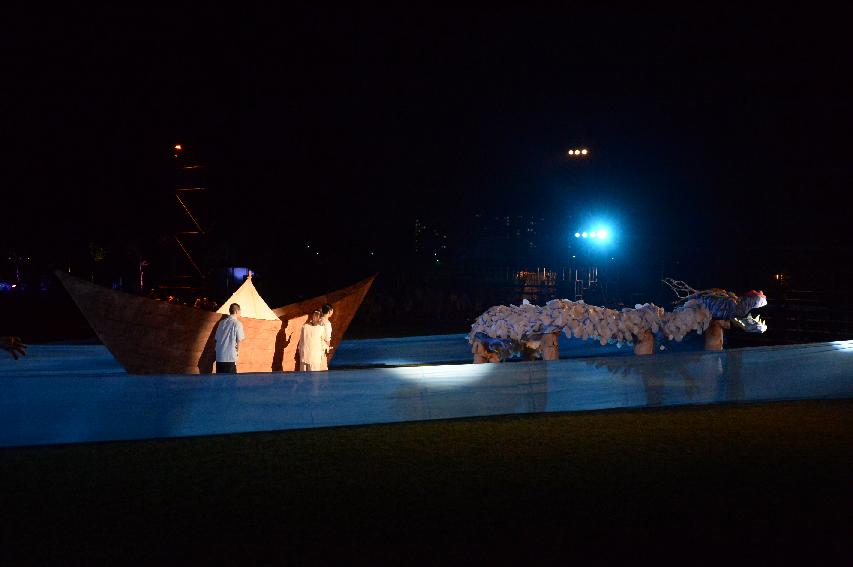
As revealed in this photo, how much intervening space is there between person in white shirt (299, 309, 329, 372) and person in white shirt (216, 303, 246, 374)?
0.70m

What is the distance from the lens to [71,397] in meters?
7.28

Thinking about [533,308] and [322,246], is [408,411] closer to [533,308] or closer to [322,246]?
[533,308]

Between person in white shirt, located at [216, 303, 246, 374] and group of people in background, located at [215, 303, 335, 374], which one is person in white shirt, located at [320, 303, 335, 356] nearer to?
group of people in background, located at [215, 303, 335, 374]

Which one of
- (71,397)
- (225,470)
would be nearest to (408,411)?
(225,470)

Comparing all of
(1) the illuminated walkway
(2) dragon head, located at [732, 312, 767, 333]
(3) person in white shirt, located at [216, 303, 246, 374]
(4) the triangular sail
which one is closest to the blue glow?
(1) the illuminated walkway

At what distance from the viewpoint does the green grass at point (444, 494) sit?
183 inches

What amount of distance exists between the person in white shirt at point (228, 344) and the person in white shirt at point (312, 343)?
2.29 feet

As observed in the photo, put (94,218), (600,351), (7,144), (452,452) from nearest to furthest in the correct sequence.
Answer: (452,452)
(600,351)
(7,144)
(94,218)

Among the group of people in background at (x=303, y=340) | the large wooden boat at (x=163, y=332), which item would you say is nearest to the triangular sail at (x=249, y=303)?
the large wooden boat at (x=163, y=332)

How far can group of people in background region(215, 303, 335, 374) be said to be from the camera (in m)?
8.79

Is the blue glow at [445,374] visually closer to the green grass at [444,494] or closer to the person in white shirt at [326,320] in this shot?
the green grass at [444,494]

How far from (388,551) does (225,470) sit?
7.19ft

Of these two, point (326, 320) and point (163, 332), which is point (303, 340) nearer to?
point (326, 320)

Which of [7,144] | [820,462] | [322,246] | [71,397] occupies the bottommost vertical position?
[820,462]
